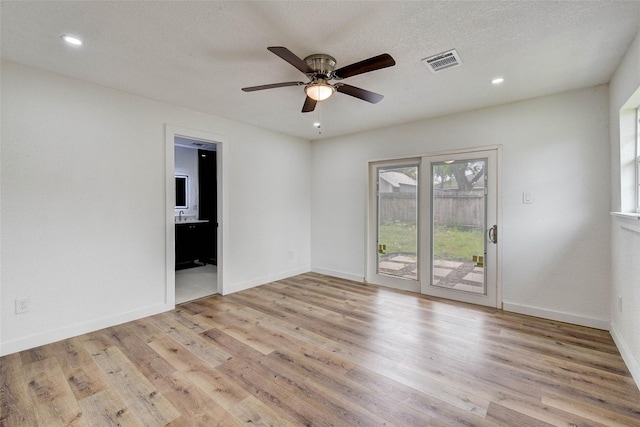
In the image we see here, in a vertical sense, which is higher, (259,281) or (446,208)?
(446,208)

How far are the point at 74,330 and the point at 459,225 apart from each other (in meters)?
4.56

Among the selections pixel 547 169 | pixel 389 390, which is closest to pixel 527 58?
pixel 547 169

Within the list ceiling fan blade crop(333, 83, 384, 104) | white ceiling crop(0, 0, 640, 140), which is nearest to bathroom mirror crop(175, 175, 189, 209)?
white ceiling crop(0, 0, 640, 140)

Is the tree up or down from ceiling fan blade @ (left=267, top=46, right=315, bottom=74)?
down

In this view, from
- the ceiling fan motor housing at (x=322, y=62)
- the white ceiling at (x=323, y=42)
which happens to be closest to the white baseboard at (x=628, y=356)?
the white ceiling at (x=323, y=42)

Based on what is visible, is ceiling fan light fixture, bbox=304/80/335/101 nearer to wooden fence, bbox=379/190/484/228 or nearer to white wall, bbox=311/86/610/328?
white wall, bbox=311/86/610/328

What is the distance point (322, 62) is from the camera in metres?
2.33

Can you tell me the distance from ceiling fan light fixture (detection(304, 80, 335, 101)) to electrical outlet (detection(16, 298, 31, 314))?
124 inches

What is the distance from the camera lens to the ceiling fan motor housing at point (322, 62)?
229 cm

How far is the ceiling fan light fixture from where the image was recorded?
2328 millimetres

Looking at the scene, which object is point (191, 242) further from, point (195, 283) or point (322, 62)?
point (322, 62)

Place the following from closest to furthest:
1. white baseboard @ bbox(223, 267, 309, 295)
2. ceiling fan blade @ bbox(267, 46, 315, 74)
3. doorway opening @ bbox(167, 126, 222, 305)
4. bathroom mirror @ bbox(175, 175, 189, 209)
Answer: ceiling fan blade @ bbox(267, 46, 315, 74)
white baseboard @ bbox(223, 267, 309, 295)
doorway opening @ bbox(167, 126, 222, 305)
bathroom mirror @ bbox(175, 175, 189, 209)

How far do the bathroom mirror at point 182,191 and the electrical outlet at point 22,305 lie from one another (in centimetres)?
374

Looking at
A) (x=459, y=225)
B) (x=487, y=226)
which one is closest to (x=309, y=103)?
(x=459, y=225)
